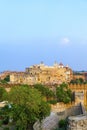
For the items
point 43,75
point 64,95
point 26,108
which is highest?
point 43,75

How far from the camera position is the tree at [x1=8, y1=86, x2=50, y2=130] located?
24.6m

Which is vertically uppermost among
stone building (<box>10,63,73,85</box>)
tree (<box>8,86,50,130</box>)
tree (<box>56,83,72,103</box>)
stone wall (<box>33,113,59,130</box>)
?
stone building (<box>10,63,73,85</box>)

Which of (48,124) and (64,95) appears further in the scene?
(64,95)

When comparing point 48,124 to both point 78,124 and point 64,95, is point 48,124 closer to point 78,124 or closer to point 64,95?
point 78,124

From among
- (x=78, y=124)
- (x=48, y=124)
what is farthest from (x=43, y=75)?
(x=78, y=124)

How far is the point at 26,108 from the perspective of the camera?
24750 mm

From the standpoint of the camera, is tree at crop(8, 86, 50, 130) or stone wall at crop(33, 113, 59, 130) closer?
stone wall at crop(33, 113, 59, 130)

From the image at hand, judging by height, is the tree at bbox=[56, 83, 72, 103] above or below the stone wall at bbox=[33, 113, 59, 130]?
above

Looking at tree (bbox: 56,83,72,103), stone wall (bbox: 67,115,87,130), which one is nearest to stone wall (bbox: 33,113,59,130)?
stone wall (bbox: 67,115,87,130)

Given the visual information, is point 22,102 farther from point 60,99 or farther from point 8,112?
point 60,99

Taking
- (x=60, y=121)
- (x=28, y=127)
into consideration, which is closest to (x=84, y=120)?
(x=60, y=121)

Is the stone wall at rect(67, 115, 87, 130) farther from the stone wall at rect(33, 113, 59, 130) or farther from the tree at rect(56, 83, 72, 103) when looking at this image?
the tree at rect(56, 83, 72, 103)

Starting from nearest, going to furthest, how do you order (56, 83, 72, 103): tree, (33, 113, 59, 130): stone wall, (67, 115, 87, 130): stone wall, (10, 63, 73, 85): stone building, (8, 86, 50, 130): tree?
1. (67, 115, 87, 130): stone wall
2. (33, 113, 59, 130): stone wall
3. (8, 86, 50, 130): tree
4. (56, 83, 72, 103): tree
5. (10, 63, 73, 85): stone building

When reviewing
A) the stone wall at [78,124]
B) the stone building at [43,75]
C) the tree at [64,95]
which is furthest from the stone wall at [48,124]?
the stone building at [43,75]
